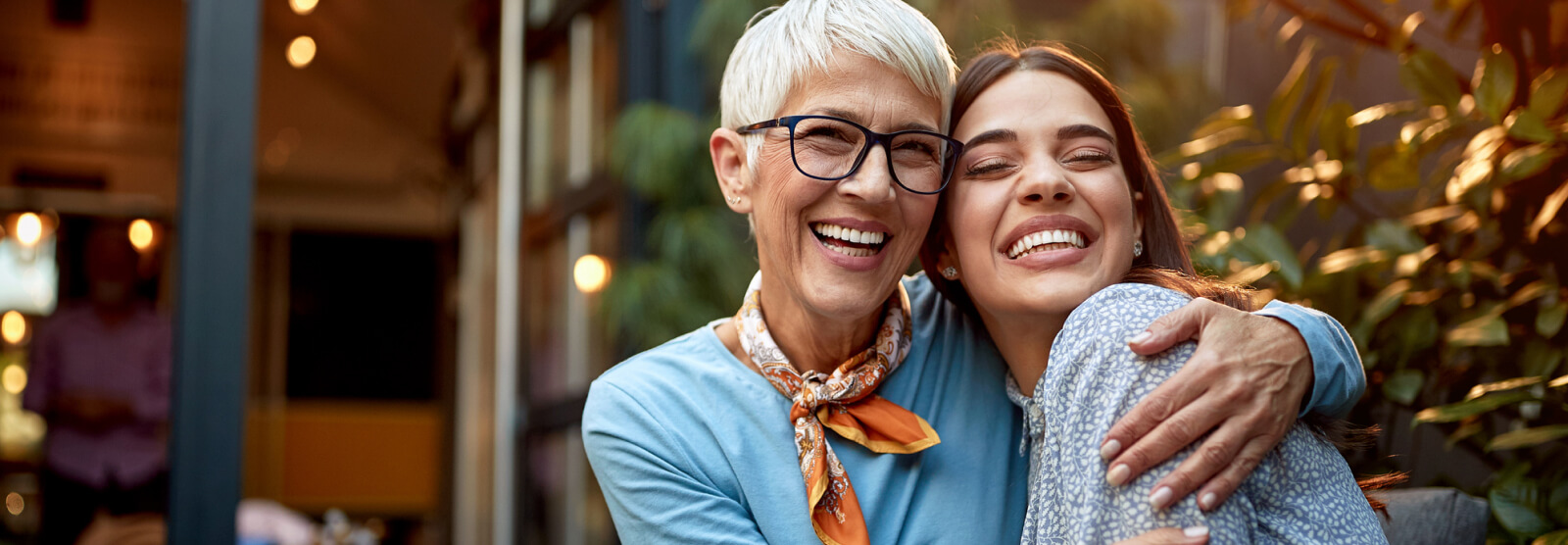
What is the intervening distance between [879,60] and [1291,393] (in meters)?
0.60

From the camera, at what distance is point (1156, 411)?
1.10 meters

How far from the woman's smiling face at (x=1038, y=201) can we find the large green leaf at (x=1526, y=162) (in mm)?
710

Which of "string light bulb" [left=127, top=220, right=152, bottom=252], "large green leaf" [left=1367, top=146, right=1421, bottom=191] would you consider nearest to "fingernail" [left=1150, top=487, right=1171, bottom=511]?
"large green leaf" [left=1367, top=146, right=1421, bottom=191]

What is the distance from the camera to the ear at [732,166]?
1558 millimetres

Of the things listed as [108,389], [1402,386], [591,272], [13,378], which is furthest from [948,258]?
[13,378]

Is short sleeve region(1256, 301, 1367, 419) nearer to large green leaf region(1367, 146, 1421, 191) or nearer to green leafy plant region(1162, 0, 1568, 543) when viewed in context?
green leafy plant region(1162, 0, 1568, 543)

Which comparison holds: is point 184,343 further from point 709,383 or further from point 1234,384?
point 1234,384

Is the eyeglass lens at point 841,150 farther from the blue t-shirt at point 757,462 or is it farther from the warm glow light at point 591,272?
the warm glow light at point 591,272

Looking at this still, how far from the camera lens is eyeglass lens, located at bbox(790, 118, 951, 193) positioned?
1.42m

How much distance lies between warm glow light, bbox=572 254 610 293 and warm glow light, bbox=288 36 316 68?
2759mm

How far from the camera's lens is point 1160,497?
1.08 m

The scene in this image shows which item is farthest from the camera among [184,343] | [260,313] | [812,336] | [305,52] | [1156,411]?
[260,313]

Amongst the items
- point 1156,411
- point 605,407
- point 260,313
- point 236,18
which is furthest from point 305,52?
point 1156,411

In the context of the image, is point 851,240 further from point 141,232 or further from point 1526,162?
point 141,232
